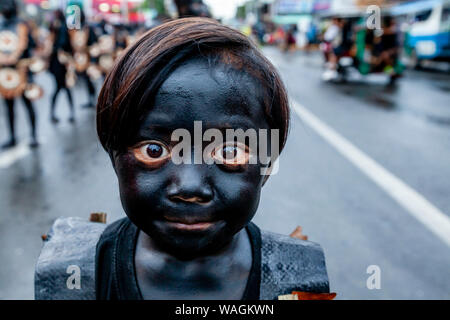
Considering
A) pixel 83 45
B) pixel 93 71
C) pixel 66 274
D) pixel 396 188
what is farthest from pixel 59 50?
pixel 66 274

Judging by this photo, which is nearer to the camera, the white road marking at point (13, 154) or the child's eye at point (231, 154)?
the child's eye at point (231, 154)

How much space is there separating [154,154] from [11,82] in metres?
4.85

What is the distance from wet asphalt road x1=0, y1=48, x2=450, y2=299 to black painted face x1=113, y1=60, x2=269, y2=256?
391 mm

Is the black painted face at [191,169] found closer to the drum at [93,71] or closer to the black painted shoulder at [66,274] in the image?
the black painted shoulder at [66,274]

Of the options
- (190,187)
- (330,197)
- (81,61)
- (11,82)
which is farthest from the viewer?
(81,61)

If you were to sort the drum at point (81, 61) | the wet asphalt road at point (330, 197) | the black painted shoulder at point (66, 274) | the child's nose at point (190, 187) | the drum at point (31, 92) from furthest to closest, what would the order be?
1. the drum at point (81, 61)
2. the drum at point (31, 92)
3. the wet asphalt road at point (330, 197)
4. the black painted shoulder at point (66, 274)
5. the child's nose at point (190, 187)

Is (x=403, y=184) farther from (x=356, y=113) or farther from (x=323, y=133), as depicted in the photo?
(x=356, y=113)

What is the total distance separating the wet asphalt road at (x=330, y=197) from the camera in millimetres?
2840

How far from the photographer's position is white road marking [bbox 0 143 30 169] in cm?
503

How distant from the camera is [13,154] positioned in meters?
5.35

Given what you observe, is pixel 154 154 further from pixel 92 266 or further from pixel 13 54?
pixel 13 54

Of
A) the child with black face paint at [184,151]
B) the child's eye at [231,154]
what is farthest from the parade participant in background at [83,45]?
the child's eye at [231,154]

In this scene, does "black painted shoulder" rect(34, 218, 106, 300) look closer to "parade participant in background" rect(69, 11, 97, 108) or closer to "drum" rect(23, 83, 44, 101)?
"drum" rect(23, 83, 44, 101)
